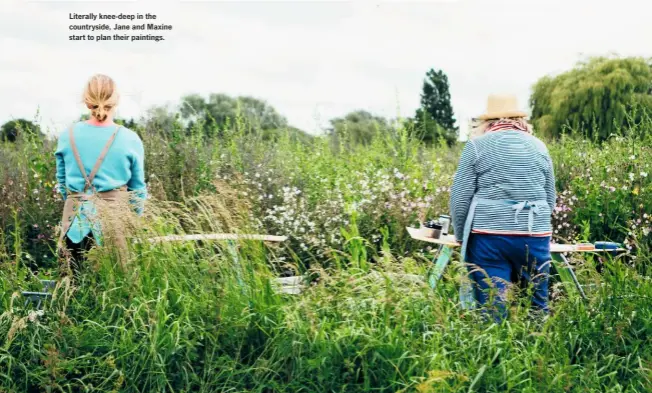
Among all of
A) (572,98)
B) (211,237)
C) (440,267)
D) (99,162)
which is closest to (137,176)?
(99,162)

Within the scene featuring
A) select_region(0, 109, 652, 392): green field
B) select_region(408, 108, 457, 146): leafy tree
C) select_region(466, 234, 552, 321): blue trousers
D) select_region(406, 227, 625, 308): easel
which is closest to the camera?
select_region(0, 109, 652, 392): green field

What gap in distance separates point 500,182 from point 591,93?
48.8 metres

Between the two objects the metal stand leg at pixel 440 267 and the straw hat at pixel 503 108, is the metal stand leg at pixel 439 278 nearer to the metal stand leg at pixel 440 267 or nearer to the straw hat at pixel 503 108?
the metal stand leg at pixel 440 267

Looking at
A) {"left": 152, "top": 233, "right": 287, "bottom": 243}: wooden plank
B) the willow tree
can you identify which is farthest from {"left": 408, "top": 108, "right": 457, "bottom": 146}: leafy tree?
the willow tree

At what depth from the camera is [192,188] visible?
776cm

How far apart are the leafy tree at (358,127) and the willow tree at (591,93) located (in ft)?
35.6

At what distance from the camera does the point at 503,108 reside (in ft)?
16.8

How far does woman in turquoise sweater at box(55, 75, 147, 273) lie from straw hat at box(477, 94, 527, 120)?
92.7 inches

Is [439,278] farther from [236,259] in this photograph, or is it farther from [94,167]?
[94,167]

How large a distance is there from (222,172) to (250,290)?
12.3 ft

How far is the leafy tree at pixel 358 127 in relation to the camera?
10328mm

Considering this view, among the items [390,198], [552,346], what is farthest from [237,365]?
[390,198]

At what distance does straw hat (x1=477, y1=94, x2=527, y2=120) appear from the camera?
200 inches

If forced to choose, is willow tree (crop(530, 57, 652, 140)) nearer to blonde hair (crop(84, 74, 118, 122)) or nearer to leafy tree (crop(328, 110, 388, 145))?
leafy tree (crop(328, 110, 388, 145))
